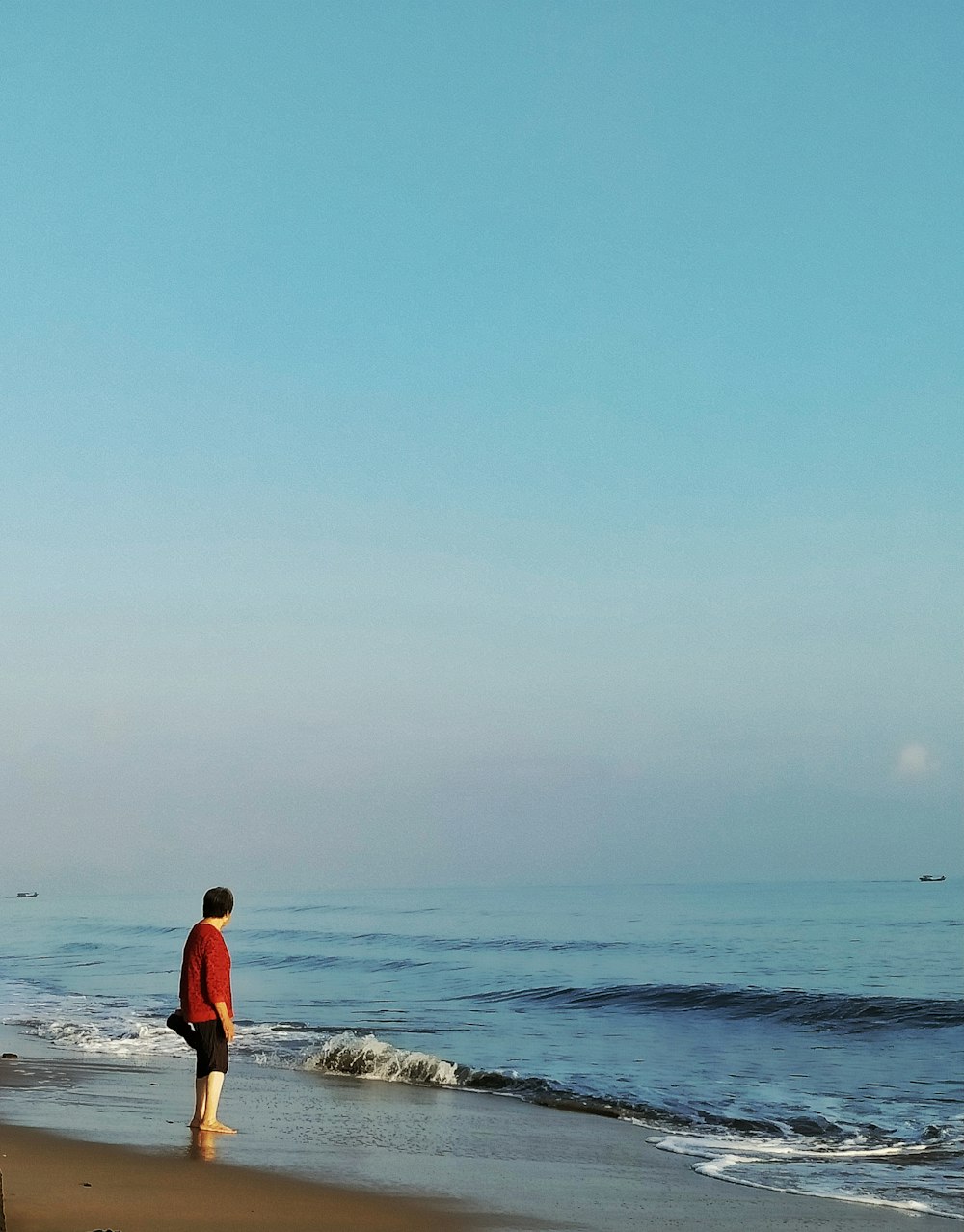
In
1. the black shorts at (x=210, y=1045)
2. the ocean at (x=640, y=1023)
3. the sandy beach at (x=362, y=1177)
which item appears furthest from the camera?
the ocean at (x=640, y=1023)

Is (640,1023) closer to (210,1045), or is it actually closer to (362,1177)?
(210,1045)

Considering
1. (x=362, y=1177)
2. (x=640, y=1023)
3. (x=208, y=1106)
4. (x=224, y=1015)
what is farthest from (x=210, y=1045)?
(x=640, y=1023)

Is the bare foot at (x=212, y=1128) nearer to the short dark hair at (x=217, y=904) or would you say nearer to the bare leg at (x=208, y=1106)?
the bare leg at (x=208, y=1106)

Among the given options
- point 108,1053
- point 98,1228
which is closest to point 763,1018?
point 108,1053

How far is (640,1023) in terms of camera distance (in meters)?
17.6

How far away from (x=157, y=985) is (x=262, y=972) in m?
3.83

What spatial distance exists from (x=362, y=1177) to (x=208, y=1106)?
1.60m

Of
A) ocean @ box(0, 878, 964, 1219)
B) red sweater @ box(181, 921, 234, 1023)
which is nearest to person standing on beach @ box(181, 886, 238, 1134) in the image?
red sweater @ box(181, 921, 234, 1023)

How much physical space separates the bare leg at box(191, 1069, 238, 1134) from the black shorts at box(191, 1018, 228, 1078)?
8cm

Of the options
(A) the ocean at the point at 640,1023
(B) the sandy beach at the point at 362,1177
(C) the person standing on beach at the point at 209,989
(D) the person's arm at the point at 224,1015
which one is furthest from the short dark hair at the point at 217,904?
(A) the ocean at the point at 640,1023

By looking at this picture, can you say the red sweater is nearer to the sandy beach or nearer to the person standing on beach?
the person standing on beach

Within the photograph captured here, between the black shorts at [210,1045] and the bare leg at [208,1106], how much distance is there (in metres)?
0.08

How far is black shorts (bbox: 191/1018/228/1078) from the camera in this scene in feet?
24.5

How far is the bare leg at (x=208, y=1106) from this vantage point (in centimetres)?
764
